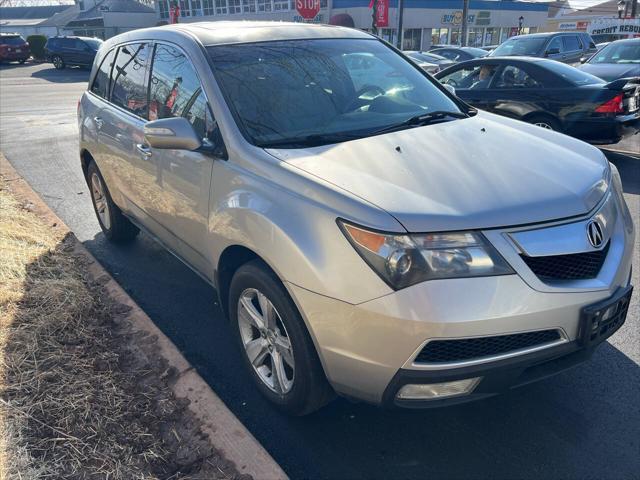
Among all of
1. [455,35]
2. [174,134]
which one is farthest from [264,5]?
A: [174,134]

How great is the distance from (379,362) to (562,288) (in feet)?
2.60

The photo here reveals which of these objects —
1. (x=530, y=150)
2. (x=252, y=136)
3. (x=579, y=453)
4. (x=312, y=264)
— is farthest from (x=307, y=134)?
(x=579, y=453)

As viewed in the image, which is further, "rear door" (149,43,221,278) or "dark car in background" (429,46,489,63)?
"dark car in background" (429,46,489,63)

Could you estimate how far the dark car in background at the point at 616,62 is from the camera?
10305 millimetres

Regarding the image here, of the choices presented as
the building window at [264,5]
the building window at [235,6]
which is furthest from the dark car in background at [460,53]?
the building window at [235,6]

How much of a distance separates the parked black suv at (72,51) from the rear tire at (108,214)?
2606 cm

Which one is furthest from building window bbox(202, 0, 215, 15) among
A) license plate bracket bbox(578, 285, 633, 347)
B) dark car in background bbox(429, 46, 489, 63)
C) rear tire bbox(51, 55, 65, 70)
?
license plate bracket bbox(578, 285, 633, 347)

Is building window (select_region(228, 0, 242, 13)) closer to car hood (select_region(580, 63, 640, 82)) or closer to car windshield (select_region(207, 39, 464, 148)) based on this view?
car hood (select_region(580, 63, 640, 82))

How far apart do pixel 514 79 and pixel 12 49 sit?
3073 cm

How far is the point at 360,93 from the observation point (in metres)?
3.44

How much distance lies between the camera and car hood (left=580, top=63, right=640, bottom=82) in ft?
33.4

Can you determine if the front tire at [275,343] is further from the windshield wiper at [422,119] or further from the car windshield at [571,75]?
the car windshield at [571,75]

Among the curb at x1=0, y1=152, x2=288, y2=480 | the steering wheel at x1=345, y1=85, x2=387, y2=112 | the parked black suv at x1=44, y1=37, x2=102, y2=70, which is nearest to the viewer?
the curb at x1=0, y1=152, x2=288, y2=480

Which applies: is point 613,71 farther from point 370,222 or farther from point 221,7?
point 221,7
